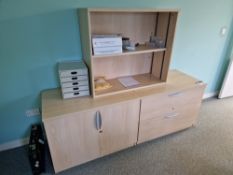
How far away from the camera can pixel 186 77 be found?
200 cm

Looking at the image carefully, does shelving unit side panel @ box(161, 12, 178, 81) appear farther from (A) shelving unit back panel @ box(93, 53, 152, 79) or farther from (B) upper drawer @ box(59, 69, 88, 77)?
(B) upper drawer @ box(59, 69, 88, 77)

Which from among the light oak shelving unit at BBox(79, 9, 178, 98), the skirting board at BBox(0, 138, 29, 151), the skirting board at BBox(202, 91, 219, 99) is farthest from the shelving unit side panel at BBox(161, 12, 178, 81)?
the skirting board at BBox(0, 138, 29, 151)

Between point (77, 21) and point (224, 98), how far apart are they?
2827 mm

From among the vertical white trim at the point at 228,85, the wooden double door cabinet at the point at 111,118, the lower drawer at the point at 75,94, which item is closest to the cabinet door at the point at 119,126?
the wooden double door cabinet at the point at 111,118

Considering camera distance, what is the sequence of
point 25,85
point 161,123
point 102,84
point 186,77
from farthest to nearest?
point 186,77, point 161,123, point 102,84, point 25,85

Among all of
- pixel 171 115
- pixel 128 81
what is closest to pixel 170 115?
pixel 171 115

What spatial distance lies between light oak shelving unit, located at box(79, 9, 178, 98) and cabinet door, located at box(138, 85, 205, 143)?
222 mm

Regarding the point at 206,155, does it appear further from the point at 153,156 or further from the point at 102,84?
the point at 102,84

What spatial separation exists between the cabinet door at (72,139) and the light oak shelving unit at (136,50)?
29 cm

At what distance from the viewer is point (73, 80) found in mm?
1450

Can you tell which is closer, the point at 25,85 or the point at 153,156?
the point at 25,85

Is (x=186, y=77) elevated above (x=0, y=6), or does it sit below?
below

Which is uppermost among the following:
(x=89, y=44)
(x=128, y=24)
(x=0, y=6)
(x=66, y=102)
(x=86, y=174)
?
(x=0, y=6)

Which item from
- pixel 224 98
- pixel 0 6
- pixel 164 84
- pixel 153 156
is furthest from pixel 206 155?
pixel 0 6
